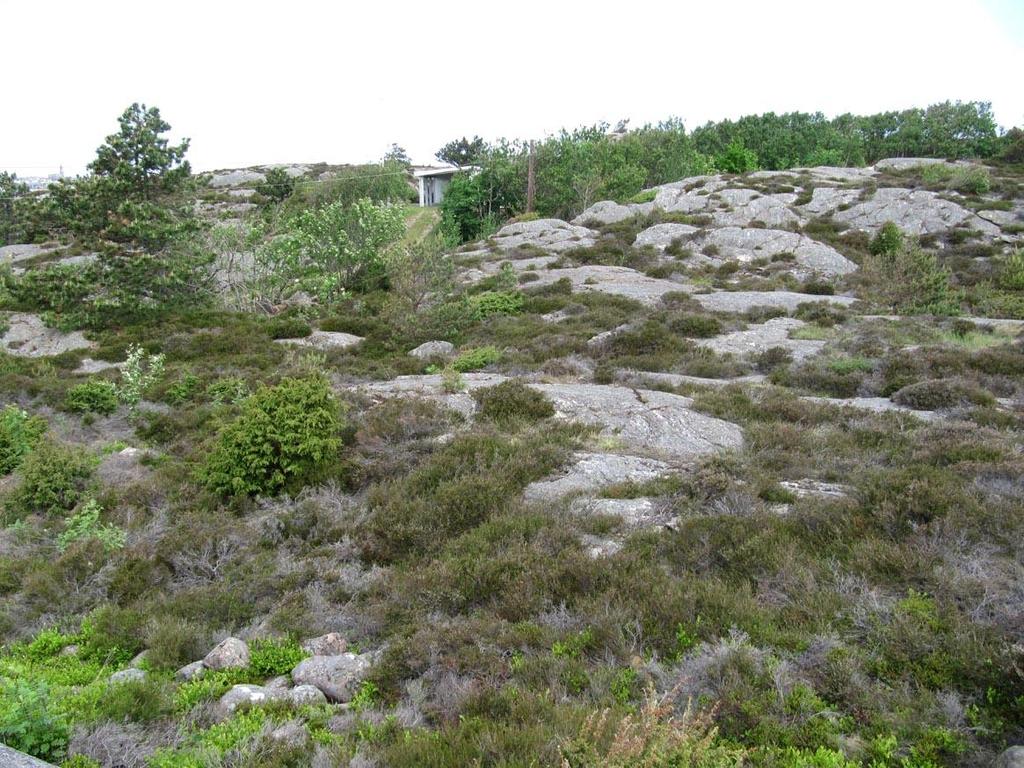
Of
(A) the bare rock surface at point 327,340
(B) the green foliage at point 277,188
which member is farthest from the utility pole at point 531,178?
(A) the bare rock surface at point 327,340

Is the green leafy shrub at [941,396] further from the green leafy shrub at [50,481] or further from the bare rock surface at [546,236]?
the bare rock surface at [546,236]

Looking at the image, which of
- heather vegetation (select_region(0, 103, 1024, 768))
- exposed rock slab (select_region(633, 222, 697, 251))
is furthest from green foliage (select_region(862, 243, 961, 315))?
exposed rock slab (select_region(633, 222, 697, 251))

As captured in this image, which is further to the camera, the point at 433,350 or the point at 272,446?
the point at 433,350

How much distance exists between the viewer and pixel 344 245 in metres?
25.4

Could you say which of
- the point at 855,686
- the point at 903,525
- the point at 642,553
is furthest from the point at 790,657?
the point at 903,525

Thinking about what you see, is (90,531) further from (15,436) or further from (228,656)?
(15,436)

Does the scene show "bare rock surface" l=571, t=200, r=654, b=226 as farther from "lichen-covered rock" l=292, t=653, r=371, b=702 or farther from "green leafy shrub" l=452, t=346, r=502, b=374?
"lichen-covered rock" l=292, t=653, r=371, b=702

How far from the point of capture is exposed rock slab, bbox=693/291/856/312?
65.1 ft

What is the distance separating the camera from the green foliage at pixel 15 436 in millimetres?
9734

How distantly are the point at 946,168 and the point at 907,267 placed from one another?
91.6 ft

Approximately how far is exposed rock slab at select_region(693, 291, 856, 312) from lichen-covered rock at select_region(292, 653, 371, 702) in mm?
17195

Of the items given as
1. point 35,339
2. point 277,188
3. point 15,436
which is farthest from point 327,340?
point 277,188

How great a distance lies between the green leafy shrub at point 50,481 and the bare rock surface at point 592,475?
610 cm

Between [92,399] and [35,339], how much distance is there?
30.6ft
